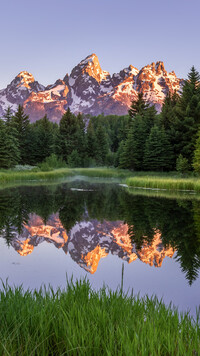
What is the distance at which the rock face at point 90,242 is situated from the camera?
23.0 ft

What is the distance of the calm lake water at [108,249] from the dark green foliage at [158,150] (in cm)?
2894

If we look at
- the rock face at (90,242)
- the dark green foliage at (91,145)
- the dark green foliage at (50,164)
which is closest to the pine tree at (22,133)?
the dark green foliage at (50,164)

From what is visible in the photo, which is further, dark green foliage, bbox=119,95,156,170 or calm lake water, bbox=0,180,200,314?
dark green foliage, bbox=119,95,156,170

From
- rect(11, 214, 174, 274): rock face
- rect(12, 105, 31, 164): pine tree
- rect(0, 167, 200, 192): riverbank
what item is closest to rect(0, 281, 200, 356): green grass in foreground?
rect(11, 214, 174, 274): rock face

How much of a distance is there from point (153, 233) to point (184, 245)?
153cm

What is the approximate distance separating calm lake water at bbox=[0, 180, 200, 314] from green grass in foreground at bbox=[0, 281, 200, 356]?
0.51 m

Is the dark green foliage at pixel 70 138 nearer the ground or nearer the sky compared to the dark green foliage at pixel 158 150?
nearer the sky

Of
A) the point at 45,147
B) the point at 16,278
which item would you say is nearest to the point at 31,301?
the point at 16,278

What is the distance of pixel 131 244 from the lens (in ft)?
26.5

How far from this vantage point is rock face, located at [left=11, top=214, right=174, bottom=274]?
7016mm

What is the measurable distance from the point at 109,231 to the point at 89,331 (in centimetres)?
718

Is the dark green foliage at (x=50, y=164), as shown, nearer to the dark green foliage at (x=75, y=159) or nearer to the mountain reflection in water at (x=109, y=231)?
the dark green foliage at (x=75, y=159)

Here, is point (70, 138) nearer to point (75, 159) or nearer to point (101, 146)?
point (101, 146)

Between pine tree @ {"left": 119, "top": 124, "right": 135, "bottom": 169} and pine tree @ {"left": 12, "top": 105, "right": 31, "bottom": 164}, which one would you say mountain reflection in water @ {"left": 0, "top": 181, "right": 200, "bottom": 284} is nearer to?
pine tree @ {"left": 119, "top": 124, "right": 135, "bottom": 169}
